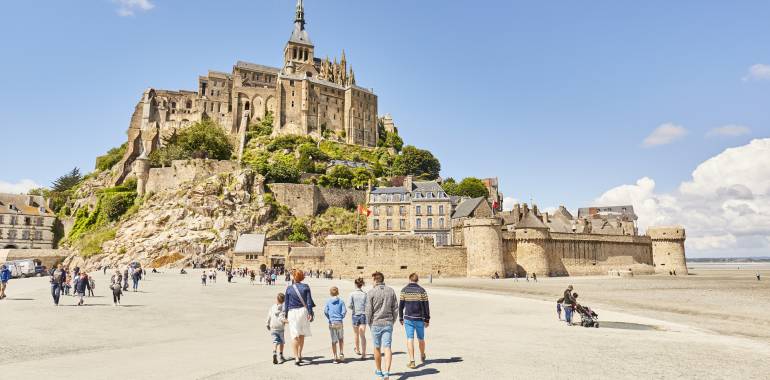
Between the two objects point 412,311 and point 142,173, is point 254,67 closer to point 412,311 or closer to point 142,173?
point 142,173

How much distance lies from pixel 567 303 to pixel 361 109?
82935 millimetres

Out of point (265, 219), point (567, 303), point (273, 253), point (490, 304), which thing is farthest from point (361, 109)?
point (567, 303)

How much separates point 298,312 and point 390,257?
37.0m

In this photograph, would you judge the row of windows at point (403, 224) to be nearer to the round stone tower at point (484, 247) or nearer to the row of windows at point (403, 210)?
the row of windows at point (403, 210)

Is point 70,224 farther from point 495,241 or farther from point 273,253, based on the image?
point 495,241

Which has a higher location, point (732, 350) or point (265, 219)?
point (265, 219)

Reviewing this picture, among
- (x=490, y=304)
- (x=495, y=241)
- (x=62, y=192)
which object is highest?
(x=62, y=192)

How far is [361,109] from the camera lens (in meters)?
95.6

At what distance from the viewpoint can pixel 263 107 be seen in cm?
9112

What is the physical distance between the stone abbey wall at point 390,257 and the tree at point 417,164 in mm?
33031

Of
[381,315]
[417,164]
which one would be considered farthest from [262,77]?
[381,315]

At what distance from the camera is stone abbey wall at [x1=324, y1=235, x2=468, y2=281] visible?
150ft

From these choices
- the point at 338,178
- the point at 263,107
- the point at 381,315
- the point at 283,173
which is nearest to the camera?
the point at 381,315

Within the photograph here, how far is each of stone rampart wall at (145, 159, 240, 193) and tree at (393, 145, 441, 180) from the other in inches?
1109
